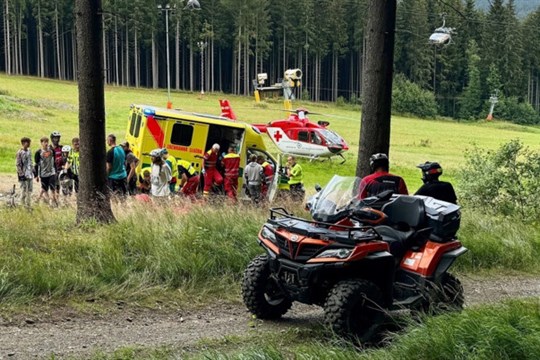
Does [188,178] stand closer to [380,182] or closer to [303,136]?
[380,182]

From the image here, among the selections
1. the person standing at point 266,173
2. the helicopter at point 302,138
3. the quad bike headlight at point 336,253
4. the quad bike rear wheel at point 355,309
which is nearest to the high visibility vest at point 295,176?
the person standing at point 266,173

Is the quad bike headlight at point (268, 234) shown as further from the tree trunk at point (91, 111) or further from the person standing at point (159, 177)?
the person standing at point (159, 177)

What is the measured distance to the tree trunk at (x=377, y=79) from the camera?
1058 centimetres

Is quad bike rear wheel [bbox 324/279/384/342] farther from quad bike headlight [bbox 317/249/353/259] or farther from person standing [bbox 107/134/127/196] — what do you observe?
person standing [bbox 107/134/127/196]

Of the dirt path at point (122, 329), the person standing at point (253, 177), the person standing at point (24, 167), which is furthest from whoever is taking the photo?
the person standing at point (253, 177)

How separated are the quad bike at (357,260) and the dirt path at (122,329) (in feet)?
1.24

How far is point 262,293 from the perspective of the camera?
→ 22.7 feet

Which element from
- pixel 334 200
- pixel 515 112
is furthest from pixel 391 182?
pixel 515 112

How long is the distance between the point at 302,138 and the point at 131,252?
27253mm

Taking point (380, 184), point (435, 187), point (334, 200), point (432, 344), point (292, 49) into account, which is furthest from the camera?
point (292, 49)

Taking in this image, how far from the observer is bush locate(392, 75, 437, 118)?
302 feet

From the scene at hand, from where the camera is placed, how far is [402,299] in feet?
22.1

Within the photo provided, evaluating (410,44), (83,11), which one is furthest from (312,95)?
(83,11)

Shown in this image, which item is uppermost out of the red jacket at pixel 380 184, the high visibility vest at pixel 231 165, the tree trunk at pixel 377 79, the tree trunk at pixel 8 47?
the tree trunk at pixel 8 47
